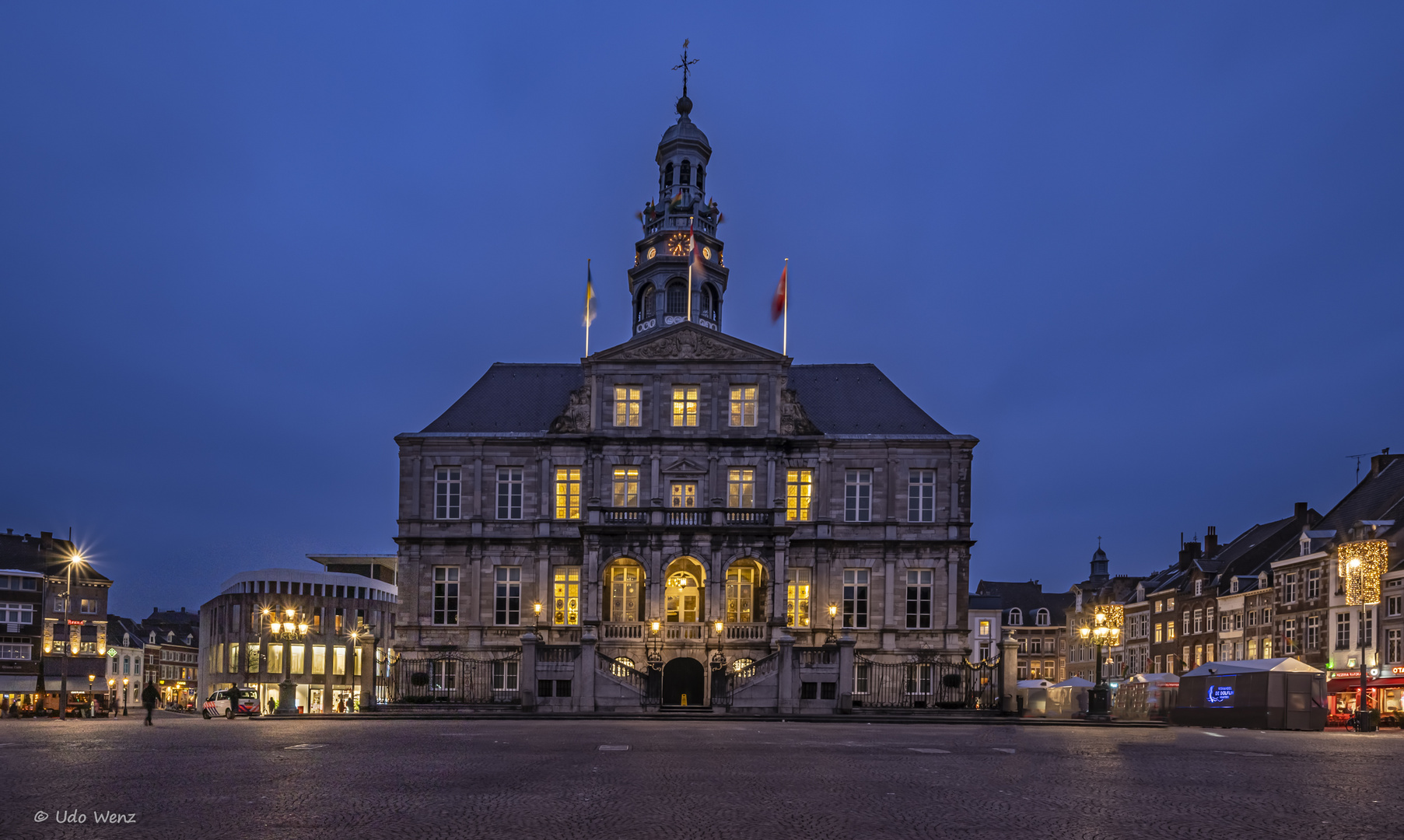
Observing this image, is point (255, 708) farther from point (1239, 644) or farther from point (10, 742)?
point (1239, 644)

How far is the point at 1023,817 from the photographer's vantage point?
12336mm

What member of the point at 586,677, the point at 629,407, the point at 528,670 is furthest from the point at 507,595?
the point at 586,677

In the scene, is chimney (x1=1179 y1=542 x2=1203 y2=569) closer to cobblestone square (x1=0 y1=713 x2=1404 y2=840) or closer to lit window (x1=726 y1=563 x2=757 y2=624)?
lit window (x1=726 y1=563 x2=757 y2=624)

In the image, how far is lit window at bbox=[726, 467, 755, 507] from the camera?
55156 mm

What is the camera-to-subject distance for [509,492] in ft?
185

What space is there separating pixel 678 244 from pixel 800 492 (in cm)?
1949

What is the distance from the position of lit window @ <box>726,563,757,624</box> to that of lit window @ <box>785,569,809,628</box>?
88.9 inches

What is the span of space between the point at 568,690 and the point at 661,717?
5183mm

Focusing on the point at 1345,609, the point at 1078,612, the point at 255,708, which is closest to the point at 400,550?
the point at 255,708

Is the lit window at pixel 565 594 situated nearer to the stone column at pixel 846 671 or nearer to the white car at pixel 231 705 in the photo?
the white car at pixel 231 705

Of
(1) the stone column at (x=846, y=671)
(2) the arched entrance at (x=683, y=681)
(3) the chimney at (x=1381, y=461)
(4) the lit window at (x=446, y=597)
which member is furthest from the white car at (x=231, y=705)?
(3) the chimney at (x=1381, y=461)

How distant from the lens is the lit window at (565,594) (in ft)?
181

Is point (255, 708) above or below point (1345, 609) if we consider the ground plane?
below

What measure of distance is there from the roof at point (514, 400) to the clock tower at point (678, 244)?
10.6m
